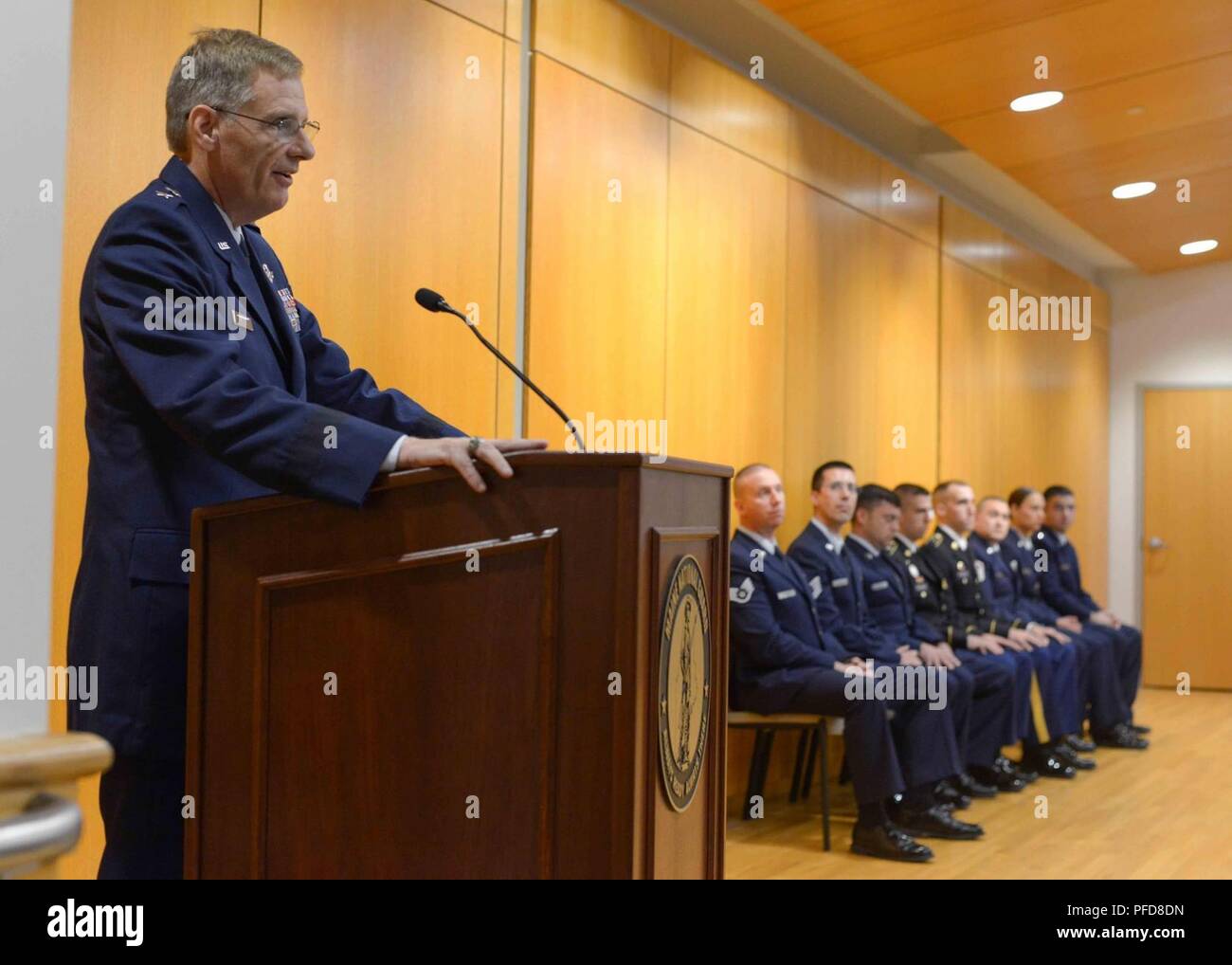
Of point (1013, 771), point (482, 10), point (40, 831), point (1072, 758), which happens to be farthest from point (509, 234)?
point (1072, 758)

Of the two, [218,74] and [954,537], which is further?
[954,537]

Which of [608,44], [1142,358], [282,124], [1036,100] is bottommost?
[282,124]

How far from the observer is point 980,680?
19.6 feet

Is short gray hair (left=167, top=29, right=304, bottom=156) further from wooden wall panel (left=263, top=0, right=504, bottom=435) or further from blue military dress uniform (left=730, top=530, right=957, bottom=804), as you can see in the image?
blue military dress uniform (left=730, top=530, right=957, bottom=804)

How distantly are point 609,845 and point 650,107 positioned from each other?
405 centimetres

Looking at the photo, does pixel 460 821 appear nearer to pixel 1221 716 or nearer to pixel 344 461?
pixel 344 461

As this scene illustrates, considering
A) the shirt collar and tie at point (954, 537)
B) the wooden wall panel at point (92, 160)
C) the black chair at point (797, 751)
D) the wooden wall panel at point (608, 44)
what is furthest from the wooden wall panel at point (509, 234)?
the shirt collar and tie at point (954, 537)

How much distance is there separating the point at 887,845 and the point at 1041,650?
2.39 meters

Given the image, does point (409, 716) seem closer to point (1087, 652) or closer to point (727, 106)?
point (727, 106)

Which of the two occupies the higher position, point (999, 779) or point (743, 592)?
point (743, 592)

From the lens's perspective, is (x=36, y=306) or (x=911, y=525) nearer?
(x=36, y=306)

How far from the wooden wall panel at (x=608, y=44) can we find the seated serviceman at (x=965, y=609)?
8.40ft

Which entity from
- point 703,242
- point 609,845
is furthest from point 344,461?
point 703,242

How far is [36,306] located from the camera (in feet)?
2.61
